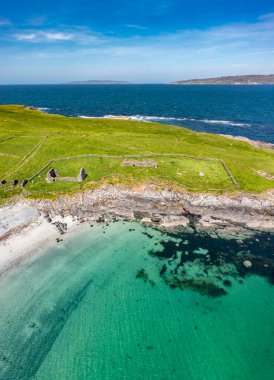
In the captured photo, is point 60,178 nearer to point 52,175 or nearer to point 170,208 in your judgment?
point 52,175

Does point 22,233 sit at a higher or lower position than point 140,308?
higher

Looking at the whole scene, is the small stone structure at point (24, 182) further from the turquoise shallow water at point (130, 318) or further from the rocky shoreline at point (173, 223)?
the turquoise shallow water at point (130, 318)

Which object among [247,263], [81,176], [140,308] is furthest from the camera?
[81,176]

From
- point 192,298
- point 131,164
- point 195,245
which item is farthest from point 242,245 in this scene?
point 131,164

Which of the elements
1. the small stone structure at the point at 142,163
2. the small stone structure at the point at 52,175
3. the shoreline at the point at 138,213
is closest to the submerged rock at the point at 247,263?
the shoreline at the point at 138,213

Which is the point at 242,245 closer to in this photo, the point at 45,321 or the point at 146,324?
the point at 146,324

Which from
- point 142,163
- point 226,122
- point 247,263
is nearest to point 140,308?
point 247,263

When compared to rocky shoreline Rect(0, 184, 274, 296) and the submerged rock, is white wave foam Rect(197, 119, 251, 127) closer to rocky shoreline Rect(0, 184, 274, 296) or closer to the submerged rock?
rocky shoreline Rect(0, 184, 274, 296)
